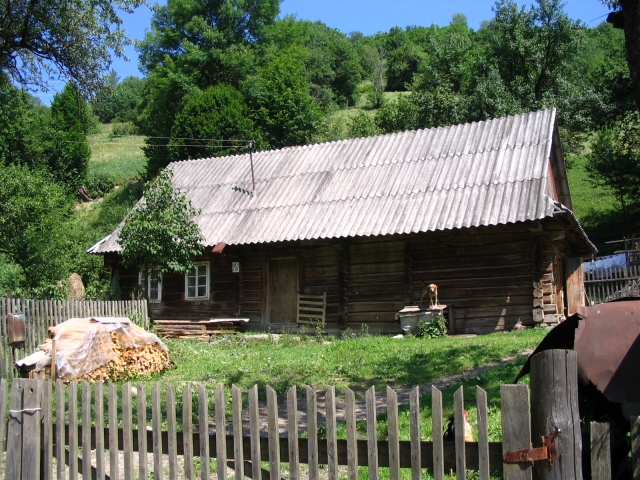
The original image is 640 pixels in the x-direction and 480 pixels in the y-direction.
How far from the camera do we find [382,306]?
16.8 metres

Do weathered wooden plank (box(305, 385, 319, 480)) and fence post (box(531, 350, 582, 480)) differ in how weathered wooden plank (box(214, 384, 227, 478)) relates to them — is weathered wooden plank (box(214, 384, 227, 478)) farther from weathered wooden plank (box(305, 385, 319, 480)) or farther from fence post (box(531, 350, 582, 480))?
fence post (box(531, 350, 582, 480))

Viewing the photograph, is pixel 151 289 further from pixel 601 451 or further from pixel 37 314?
pixel 601 451

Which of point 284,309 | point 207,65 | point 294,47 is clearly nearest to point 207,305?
point 284,309

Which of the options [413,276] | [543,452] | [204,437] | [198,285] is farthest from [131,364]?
[198,285]

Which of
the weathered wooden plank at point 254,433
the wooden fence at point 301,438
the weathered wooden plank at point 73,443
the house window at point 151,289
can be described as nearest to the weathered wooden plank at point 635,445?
the wooden fence at point 301,438

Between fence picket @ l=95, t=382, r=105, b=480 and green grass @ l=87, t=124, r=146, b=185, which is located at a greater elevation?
green grass @ l=87, t=124, r=146, b=185

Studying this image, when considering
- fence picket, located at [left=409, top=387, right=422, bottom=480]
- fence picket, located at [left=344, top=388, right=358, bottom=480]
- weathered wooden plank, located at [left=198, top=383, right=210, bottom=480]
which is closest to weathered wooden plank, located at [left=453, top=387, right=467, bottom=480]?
fence picket, located at [left=409, top=387, right=422, bottom=480]

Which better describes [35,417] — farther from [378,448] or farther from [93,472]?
[378,448]

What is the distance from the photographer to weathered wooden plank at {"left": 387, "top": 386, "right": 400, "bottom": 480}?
342cm

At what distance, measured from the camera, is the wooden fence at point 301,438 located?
315 centimetres

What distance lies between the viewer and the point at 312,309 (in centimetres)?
1762

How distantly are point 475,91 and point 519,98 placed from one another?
2.35 meters

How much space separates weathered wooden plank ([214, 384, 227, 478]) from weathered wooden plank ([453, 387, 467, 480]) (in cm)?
142

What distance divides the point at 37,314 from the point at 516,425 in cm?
990
